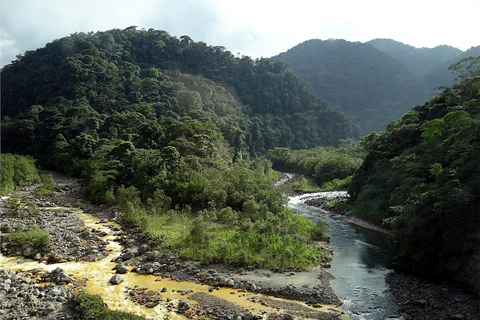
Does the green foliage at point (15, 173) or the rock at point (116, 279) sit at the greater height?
the green foliage at point (15, 173)

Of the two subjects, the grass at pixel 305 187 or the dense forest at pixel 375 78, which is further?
the dense forest at pixel 375 78

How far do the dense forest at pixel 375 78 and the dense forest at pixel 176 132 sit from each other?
30269 millimetres

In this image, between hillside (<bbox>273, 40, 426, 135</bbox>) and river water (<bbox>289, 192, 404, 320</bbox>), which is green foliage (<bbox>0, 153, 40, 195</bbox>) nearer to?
river water (<bbox>289, 192, 404, 320</bbox>)

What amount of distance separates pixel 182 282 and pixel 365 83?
16856 cm

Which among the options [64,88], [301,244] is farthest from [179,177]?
[64,88]

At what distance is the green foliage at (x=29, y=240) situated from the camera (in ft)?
60.8

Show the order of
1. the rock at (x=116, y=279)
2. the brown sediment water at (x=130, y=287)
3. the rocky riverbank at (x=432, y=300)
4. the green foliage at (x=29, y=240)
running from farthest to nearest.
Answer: the green foliage at (x=29, y=240) → the rock at (x=116, y=279) → the rocky riverbank at (x=432, y=300) → the brown sediment water at (x=130, y=287)

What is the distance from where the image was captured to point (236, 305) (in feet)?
46.7

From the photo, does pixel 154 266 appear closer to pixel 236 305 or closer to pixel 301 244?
pixel 236 305

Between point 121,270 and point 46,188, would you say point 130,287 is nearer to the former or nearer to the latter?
point 121,270

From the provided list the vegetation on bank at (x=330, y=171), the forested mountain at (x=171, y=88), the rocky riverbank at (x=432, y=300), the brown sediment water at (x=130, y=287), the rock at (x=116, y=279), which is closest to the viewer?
the brown sediment water at (x=130, y=287)

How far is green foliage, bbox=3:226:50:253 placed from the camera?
60.8ft

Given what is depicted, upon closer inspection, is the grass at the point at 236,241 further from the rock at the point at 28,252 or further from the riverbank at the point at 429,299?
the rock at the point at 28,252

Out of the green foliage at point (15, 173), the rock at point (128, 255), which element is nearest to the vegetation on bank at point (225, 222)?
the rock at point (128, 255)
